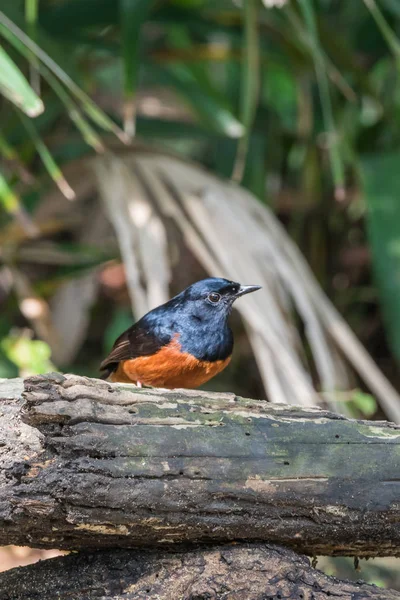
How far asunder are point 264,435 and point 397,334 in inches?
97.6

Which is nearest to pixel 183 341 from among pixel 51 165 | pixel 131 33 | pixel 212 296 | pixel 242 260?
pixel 212 296

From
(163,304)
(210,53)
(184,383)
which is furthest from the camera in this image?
(210,53)

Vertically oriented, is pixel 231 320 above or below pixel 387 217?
below

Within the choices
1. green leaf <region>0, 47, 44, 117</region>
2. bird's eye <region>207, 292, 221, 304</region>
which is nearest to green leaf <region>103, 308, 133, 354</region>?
bird's eye <region>207, 292, 221, 304</region>

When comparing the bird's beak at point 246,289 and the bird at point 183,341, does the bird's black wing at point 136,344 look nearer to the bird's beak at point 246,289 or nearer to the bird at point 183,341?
the bird at point 183,341

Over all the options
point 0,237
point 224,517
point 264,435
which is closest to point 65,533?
point 224,517

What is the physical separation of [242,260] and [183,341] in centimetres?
68

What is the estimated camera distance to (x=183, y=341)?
136 inches

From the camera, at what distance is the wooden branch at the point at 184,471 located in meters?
1.97

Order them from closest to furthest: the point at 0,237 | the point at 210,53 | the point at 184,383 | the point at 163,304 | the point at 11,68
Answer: the point at 11,68
the point at 184,383
the point at 163,304
the point at 0,237
the point at 210,53

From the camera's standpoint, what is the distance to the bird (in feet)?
11.1

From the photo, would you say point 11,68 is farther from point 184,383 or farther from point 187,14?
point 187,14

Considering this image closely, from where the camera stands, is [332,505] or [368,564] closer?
[332,505]

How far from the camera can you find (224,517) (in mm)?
2068
